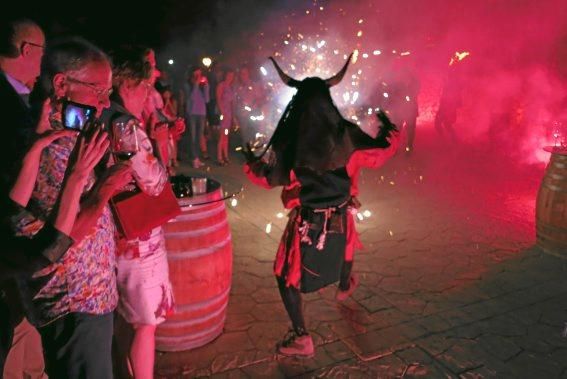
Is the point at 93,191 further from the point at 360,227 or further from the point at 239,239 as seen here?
the point at 360,227

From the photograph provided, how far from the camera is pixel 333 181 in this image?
11.9ft

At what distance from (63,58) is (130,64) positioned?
0.75 meters

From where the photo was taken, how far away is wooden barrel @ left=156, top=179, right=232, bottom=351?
3529mm

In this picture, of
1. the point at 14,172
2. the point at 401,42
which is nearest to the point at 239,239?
the point at 14,172

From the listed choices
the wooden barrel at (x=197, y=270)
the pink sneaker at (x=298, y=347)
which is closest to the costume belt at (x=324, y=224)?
the wooden barrel at (x=197, y=270)

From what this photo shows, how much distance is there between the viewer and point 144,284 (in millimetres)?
2777

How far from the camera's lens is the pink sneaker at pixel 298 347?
3680 millimetres

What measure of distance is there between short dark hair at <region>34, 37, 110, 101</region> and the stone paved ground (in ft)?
6.89

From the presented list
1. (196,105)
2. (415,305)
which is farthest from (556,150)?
(196,105)

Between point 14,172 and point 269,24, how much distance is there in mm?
20491

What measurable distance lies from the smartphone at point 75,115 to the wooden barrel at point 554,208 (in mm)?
5577

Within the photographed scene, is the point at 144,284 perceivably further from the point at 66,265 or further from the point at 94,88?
the point at 94,88

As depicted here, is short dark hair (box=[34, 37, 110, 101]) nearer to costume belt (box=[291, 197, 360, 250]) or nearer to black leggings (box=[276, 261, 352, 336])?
costume belt (box=[291, 197, 360, 250])

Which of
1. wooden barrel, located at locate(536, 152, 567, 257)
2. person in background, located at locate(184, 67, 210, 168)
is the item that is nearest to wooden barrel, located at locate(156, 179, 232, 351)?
wooden barrel, located at locate(536, 152, 567, 257)
